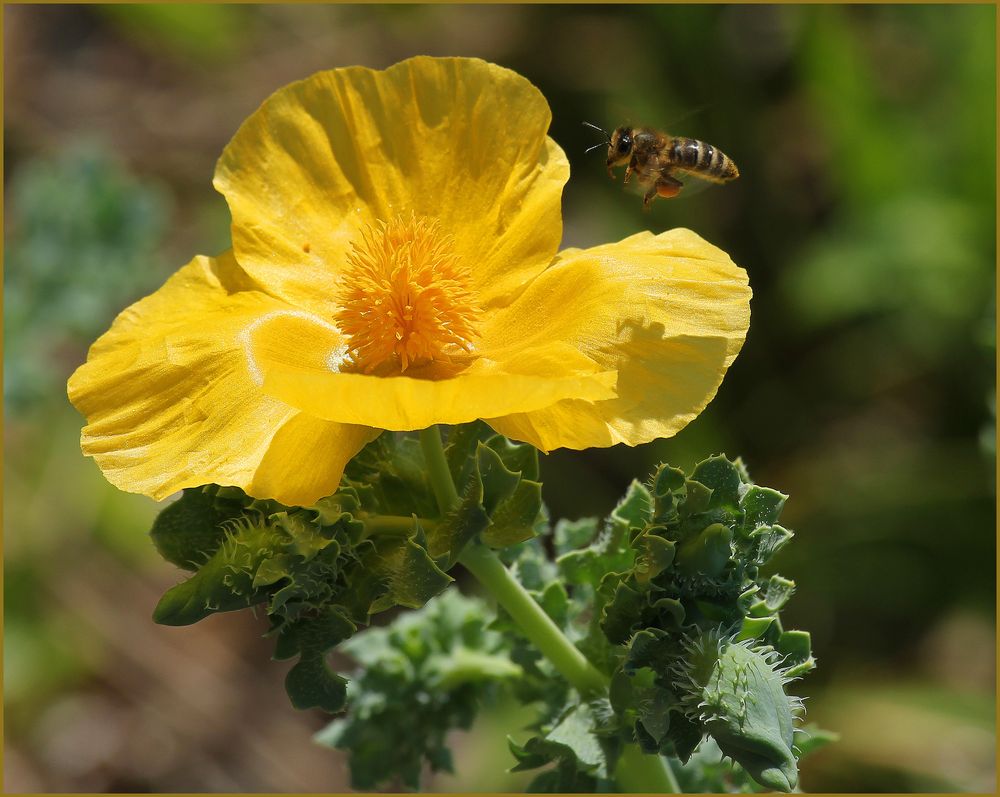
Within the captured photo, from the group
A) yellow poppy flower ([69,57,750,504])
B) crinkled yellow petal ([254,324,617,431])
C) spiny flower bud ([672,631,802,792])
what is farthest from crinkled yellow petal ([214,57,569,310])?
spiny flower bud ([672,631,802,792])

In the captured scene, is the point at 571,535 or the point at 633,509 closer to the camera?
the point at 633,509

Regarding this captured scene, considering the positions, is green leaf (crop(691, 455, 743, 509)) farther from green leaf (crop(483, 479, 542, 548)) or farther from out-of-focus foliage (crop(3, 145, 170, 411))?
out-of-focus foliage (crop(3, 145, 170, 411))

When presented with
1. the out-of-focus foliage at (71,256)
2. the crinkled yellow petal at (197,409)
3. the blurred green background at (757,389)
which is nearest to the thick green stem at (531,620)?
the crinkled yellow petal at (197,409)

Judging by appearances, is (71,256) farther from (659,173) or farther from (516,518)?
(516,518)

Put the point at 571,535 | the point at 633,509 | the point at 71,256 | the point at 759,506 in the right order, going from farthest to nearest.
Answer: the point at 71,256
the point at 571,535
the point at 633,509
the point at 759,506

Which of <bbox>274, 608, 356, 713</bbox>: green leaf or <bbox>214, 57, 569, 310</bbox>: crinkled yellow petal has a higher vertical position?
<bbox>214, 57, 569, 310</bbox>: crinkled yellow petal

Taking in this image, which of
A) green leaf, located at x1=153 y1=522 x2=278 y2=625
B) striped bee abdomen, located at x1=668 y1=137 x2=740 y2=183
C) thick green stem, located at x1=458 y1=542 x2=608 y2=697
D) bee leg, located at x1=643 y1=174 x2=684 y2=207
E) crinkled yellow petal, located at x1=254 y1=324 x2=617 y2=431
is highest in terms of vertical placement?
crinkled yellow petal, located at x1=254 y1=324 x2=617 y2=431

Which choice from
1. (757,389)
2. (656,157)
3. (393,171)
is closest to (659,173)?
(656,157)
